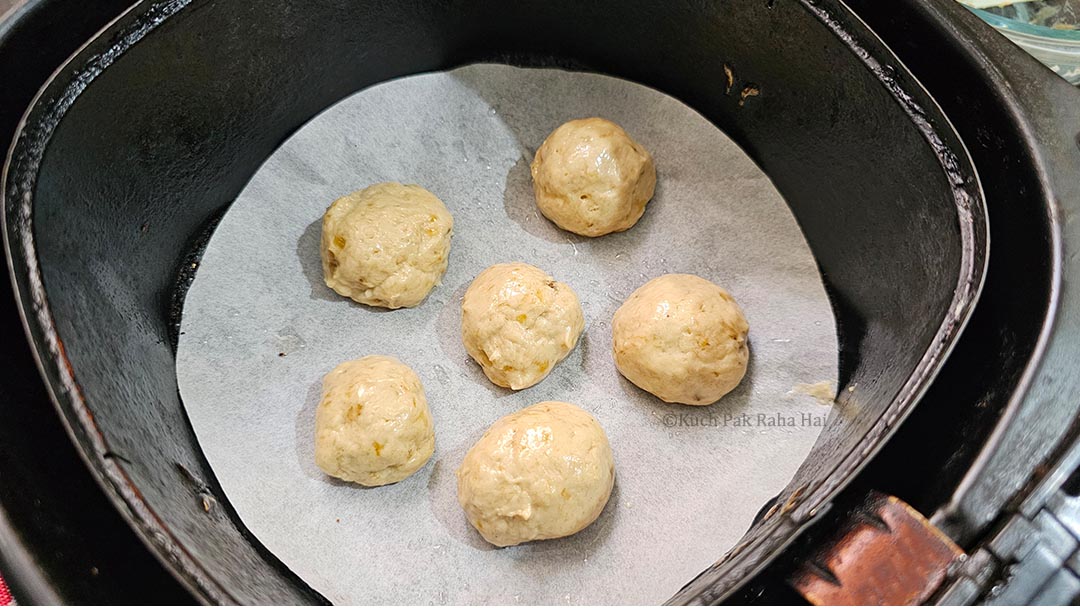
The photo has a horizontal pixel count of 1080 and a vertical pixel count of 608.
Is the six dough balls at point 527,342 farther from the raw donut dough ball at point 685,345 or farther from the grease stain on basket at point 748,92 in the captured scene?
the grease stain on basket at point 748,92

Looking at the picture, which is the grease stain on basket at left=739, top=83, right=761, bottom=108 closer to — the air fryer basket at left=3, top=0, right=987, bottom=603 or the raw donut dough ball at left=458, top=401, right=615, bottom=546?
the air fryer basket at left=3, top=0, right=987, bottom=603

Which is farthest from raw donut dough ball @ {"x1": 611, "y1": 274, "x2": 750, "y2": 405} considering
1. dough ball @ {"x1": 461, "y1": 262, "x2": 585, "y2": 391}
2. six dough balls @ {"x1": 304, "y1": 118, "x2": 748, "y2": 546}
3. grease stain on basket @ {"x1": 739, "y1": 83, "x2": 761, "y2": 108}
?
grease stain on basket @ {"x1": 739, "y1": 83, "x2": 761, "y2": 108}

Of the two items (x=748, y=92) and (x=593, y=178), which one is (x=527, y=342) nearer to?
(x=593, y=178)

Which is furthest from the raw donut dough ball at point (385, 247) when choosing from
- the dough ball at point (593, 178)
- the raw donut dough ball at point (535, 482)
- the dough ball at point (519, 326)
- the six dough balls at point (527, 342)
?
the raw donut dough ball at point (535, 482)

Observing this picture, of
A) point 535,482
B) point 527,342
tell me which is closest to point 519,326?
point 527,342

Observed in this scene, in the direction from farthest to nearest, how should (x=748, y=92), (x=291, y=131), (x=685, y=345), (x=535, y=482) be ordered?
(x=291, y=131)
(x=748, y=92)
(x=685, y=345)
(x=535, y=482)

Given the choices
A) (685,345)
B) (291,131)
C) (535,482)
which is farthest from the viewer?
(291,131)

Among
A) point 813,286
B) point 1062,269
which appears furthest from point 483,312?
point 1062,269
